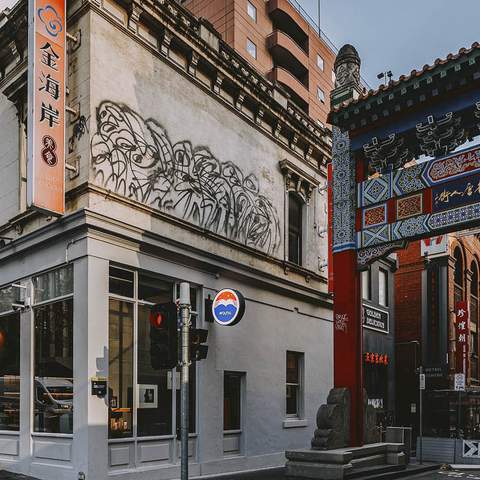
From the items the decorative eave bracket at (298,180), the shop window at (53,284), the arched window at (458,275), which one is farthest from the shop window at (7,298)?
the arched window at (458,275)

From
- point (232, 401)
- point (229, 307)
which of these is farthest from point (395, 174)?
point (232, 401)

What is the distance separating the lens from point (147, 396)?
1442cm

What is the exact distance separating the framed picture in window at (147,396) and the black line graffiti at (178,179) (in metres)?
4.28

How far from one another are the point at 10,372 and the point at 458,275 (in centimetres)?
2426

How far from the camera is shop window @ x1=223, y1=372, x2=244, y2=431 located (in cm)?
1708

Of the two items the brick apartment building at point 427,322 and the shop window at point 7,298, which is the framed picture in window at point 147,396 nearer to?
the shop window at point 7,298

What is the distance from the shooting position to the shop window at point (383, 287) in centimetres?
2908

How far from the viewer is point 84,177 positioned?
44.7ft

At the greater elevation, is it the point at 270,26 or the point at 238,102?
the point at 270,26

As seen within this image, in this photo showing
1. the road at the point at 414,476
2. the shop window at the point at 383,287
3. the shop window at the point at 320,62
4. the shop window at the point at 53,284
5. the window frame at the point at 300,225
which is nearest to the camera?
the shop window at the point at 53,284

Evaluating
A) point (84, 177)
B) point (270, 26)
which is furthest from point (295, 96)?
point (84, 177)

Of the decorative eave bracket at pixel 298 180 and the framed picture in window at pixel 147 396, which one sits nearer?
the framed picture in window at pixel 147 396

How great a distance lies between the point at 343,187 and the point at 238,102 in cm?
482

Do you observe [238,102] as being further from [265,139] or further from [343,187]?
[343,187]
